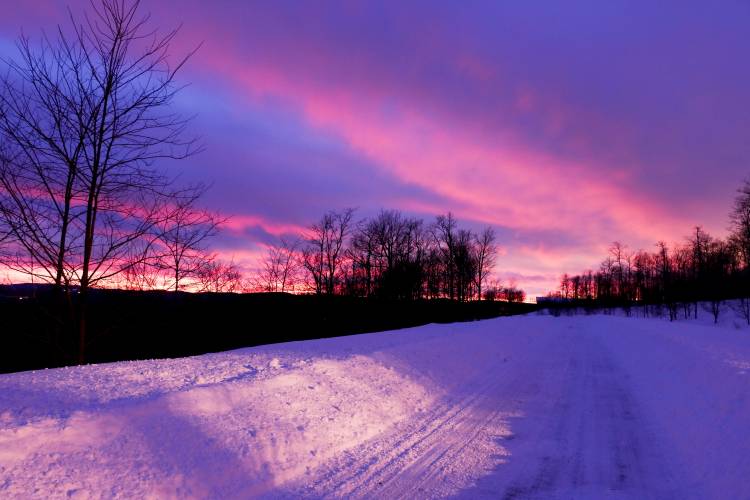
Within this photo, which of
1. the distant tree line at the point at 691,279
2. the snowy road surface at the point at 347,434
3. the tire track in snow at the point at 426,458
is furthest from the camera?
the distant tree line at the point at 691,279

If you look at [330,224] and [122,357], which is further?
[330,224]

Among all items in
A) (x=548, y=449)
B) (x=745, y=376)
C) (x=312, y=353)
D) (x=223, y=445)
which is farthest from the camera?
(x=312, y=353)

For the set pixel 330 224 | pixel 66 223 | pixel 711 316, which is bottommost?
pixel 711 316

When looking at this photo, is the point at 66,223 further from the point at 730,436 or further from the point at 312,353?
the point at 730,436

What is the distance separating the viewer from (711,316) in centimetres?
6338

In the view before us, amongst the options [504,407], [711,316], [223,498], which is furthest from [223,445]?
[711,316]

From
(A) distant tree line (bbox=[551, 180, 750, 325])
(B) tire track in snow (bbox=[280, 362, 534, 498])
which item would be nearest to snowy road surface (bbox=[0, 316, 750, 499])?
(B) tire track in snow (bbox=[280, 362, 534, 498])

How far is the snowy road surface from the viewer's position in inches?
167

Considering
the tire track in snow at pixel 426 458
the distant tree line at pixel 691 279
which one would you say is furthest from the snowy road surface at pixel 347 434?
the distant tree line at pixel 691 279

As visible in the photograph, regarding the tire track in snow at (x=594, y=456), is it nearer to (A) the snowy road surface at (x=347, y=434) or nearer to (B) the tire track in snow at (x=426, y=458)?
(A) the snowy road surface at (x=347, y=434)

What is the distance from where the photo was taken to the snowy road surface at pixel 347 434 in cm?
424

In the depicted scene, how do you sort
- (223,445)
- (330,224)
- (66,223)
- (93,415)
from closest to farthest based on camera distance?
(93,415), (223,445), (66,223), (330,224)

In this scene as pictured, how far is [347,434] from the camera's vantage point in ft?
20.4

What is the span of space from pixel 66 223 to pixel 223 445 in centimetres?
563
